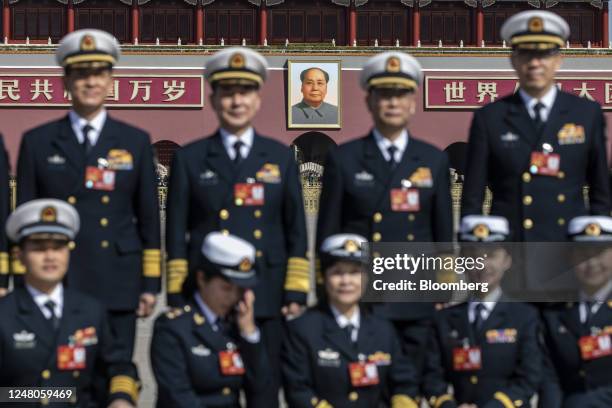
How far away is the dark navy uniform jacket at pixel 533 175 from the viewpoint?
17.4ft

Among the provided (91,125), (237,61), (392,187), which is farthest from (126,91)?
(392,187)

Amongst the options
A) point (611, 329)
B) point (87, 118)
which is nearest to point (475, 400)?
point (611, 329)

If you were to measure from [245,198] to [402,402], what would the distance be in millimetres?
1268

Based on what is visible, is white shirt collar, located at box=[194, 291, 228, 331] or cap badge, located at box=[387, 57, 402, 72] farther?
cap badge, located at box=[387, 57, 402, 72]

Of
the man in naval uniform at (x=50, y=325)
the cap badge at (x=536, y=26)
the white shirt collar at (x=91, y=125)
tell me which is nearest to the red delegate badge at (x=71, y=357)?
the man in naval uniform at (x=50, y=325)

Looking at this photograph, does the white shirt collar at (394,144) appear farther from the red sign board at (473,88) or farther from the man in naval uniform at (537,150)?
the red sign board at (473,88)

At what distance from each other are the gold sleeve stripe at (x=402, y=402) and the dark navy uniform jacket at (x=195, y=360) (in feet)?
1.93

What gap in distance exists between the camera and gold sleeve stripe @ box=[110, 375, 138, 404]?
4410 mm

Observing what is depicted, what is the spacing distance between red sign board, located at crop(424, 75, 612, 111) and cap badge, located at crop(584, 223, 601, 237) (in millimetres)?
23517

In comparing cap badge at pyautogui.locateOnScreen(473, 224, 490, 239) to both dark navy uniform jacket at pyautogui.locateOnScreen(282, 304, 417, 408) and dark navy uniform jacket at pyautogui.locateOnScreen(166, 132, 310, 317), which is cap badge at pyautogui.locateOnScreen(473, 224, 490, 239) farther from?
dark navy uniform jacket at pyautogui.locateOnScreen(166, 132, 310, 317)

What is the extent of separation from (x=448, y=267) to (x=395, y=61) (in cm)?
105

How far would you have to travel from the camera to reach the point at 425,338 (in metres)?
5.20

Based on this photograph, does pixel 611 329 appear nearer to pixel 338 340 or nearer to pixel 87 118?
pixel 338 340

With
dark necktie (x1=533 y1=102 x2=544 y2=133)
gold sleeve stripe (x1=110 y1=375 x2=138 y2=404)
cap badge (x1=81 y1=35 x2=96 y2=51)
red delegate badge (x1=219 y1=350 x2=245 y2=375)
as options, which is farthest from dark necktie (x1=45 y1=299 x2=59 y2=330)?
dark necktie (x1=533 y1=102 x2=544 y2=133)
